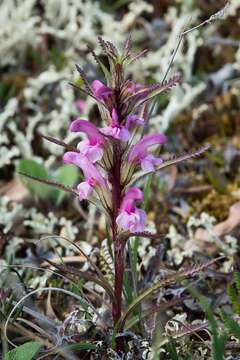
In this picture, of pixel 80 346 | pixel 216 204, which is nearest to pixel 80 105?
pixel 216 204

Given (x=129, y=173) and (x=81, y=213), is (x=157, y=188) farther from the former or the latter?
(x=129, y=173)

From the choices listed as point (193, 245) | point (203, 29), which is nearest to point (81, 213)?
point (193, 245)

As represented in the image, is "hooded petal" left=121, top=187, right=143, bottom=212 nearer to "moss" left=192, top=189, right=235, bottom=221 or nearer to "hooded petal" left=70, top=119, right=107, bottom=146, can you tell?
Result: "hooded petal" left=70, top=119, right=107, bottom=146

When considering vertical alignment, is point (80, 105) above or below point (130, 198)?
above

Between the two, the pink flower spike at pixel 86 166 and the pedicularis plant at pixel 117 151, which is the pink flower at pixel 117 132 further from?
the pink flower spike at pixel 86 166

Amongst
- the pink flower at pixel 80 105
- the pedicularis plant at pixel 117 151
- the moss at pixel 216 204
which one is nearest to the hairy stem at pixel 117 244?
the pedicularis plant at pixel 117 151

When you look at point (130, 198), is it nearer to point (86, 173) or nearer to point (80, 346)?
point (86, 173)
